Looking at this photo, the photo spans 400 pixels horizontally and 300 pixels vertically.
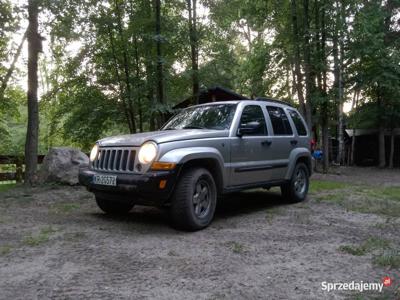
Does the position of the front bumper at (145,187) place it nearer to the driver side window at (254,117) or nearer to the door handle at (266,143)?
the driver side window at (254,117)

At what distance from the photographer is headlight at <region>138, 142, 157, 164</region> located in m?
5.08

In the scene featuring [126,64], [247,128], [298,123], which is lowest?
[247,128]

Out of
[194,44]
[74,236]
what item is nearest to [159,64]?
[194,44]

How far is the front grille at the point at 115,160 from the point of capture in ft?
17.4

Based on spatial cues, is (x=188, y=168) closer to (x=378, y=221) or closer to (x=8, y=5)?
(x=378, y=221)

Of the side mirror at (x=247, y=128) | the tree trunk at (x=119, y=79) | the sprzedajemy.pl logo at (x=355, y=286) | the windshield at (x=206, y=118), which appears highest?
the tree trunk at (x=119, y=79)

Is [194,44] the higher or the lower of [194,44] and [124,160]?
the higher

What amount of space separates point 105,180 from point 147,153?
0.76 metres

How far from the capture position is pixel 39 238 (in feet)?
15.6

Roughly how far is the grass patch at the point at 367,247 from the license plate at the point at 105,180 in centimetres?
294

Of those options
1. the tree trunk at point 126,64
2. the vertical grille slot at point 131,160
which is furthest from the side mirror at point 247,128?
the tree trunk at point 126,64

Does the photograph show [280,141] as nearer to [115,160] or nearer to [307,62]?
[115,160]

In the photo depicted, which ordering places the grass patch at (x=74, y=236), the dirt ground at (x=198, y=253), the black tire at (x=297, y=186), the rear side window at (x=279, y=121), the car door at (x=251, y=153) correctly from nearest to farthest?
the dirt ground at (x=198, y=253), the grass patch at (x=74, y=236), the car door at (x=251, y=153), the rear side window at (x=279, y=121), the black tire at (x=297, y=186)

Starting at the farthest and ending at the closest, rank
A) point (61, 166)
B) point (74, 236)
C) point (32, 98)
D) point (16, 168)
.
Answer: point (16, 168) → point (32, 98) → point (61, 166) → point (74, 236)
